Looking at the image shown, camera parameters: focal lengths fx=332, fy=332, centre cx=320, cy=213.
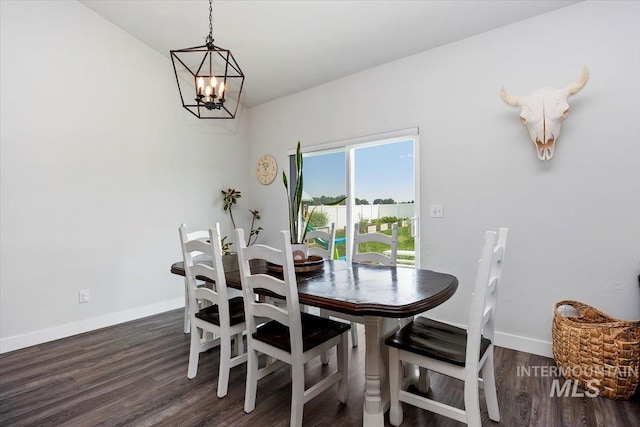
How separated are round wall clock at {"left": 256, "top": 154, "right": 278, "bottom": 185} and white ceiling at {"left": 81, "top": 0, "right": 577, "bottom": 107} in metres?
1.06

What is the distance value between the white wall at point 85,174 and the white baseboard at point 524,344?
3405 mm

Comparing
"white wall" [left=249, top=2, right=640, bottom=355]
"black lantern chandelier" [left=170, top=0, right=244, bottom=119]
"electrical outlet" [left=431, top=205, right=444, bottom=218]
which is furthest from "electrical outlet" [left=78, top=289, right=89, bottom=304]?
"electrical outlet" [left=431, top=205, right=444, bottom=218]

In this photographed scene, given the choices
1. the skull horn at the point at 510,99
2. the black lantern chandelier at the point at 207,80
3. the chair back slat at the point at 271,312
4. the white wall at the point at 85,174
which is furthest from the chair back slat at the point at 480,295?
the white wall at the point at 85,174

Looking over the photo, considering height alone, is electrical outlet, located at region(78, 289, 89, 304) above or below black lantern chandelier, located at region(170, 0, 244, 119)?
below

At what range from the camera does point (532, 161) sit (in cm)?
254

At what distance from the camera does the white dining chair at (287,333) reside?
5.34 ft

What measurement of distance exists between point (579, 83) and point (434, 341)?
6.44ft

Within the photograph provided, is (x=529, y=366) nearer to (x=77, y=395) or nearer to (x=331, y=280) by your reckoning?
(x=331, y=280)

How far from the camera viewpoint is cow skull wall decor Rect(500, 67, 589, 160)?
2.27m

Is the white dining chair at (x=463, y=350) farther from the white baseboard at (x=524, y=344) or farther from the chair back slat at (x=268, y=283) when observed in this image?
the white baseboard at (x=524, y=344)

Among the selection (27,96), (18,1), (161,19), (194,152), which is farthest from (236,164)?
(18,1)

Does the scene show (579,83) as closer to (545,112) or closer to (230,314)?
(545,112)

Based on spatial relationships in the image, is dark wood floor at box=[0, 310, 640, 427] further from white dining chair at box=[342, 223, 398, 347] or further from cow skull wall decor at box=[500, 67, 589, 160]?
cow skull wall decor at box=[500, 67, 589, 160]

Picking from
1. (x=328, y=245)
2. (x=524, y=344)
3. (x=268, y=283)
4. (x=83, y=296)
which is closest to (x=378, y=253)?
(x=328, y=245)
